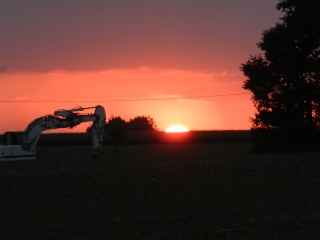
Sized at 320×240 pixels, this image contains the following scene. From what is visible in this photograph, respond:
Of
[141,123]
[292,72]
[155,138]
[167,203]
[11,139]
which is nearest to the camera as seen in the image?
[167,203]

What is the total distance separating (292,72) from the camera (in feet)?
211

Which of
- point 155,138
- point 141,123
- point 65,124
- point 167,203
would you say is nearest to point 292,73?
point 65,124

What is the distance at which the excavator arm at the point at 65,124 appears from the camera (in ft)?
168

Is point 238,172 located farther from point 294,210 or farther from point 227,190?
point 294,210

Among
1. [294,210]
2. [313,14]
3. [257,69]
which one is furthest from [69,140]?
[294,210]

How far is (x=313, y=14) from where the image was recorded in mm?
61281

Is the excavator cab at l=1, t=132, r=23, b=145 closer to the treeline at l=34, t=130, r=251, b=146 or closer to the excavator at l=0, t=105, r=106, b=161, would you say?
the excavator at l=0, t=105, r=106, b=161

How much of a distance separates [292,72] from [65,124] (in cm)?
2271

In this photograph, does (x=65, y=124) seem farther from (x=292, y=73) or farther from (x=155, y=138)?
(x=155, y=138)

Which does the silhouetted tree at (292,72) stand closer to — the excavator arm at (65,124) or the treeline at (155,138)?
the excavator arm at (65,124)

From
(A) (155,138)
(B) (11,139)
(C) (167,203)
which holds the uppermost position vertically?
(A) (155,138)

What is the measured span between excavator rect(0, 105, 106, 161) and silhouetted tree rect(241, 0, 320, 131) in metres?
19.7

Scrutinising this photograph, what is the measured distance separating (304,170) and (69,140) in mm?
82876

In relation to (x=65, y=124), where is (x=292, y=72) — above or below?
above
